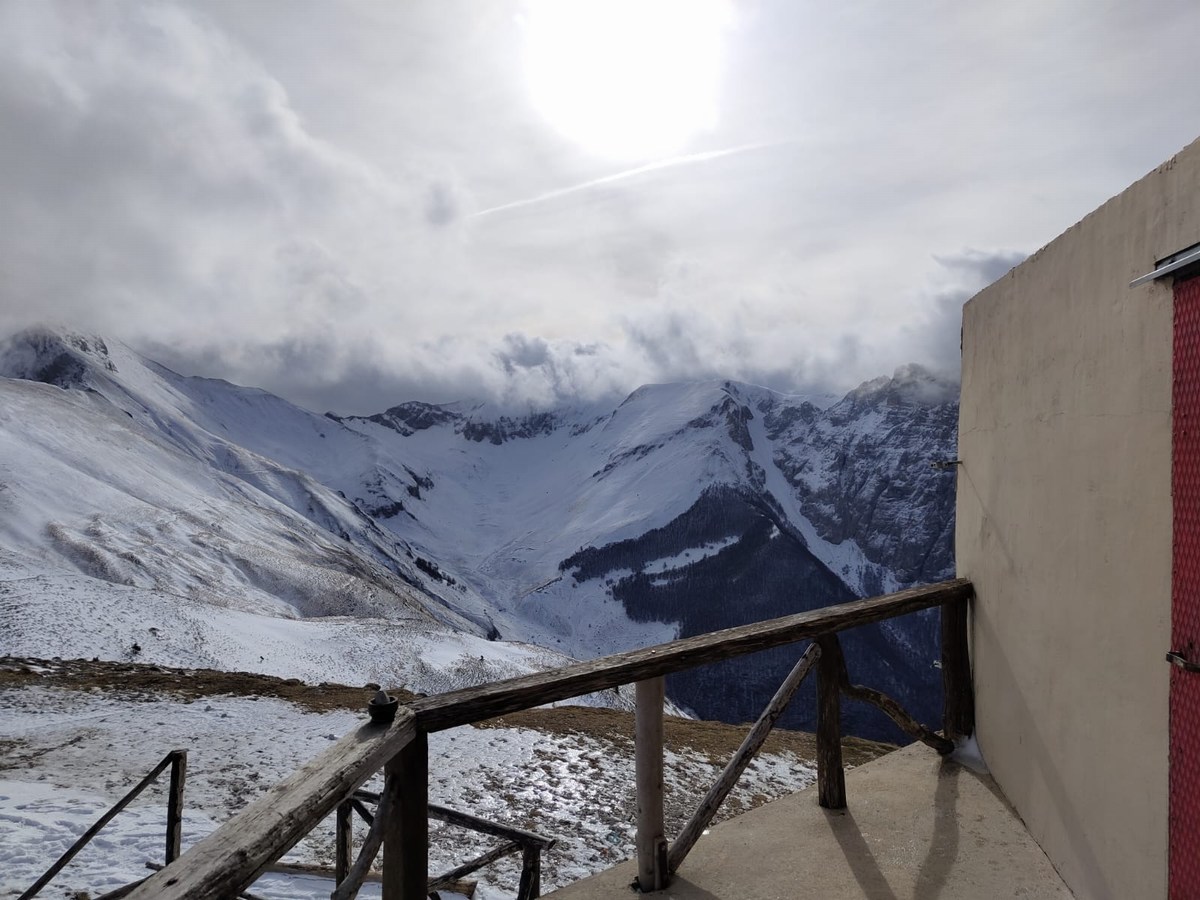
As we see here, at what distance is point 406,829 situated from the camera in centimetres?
282

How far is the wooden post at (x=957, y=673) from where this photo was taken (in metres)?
5.27

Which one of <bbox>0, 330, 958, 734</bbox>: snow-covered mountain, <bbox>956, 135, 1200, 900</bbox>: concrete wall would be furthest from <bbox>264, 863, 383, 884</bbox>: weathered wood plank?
<bbox>0, 330, 958, 734</bbox>: snow-covered mountain

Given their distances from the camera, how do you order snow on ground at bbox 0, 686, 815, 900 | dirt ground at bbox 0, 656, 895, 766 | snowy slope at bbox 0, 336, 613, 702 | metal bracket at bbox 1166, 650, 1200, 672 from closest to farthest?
metal bracket at bbox 1166, 650, 1200, 672, snow on ground at bbox 0, 686, 815, 900, dirt ground at bbox 0, 656, 895, 766, snowy slope at bbox 0, 336, 613, 702

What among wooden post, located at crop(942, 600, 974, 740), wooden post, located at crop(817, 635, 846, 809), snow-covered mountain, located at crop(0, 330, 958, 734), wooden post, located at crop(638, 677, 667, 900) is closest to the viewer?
wooden post, located at crop(638, 677, 667, 900)

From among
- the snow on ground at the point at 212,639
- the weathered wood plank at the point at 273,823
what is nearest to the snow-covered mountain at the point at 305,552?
the snow on ground at the point at 212,639

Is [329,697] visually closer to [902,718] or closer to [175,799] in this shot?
[175,799]

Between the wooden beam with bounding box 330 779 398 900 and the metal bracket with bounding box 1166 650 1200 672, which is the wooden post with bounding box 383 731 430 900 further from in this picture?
the metal bracket with bounding box 1166 650 1200 672

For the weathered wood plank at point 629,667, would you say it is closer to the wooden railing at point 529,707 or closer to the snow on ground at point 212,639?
the wooden railing at point 529,707

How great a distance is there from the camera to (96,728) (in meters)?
12.8

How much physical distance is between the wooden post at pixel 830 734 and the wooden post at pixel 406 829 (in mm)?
2542

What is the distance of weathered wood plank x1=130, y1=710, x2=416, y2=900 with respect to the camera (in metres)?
1.81

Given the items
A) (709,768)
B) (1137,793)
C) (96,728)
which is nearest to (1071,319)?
(1137,793)

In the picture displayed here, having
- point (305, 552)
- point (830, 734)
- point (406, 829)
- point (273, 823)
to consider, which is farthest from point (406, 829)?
point (305, 552)

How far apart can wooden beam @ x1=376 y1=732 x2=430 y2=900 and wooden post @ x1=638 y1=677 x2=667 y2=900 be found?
3.70ft
